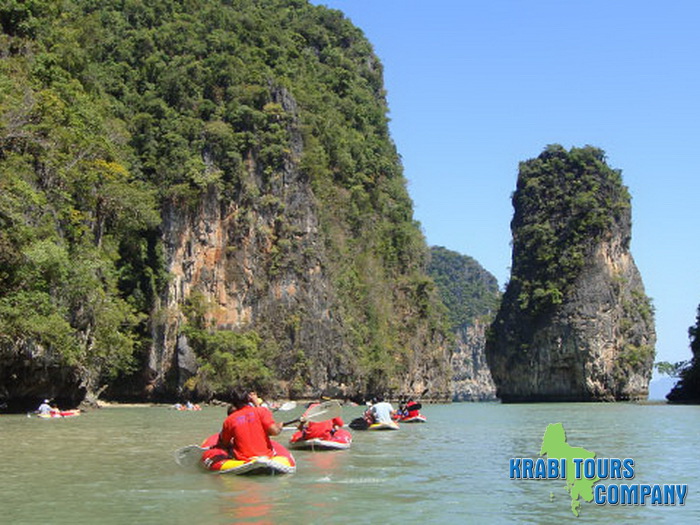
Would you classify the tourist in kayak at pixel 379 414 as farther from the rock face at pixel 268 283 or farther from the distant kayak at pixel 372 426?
the rock face at pixel 268 283

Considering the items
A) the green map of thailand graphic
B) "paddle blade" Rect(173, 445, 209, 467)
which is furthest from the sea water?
"paddle blade" Rect(173, 445, 209, 467)

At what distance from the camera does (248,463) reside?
10406 millimetres

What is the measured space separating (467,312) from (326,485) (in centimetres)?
14014

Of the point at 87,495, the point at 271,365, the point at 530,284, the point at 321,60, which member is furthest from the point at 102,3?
the point at 87,495

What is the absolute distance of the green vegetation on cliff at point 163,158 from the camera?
2603 centimetres

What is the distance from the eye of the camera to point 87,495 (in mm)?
9242

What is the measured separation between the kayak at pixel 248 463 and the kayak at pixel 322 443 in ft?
11.7

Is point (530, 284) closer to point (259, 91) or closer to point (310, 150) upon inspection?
point (310, 150)

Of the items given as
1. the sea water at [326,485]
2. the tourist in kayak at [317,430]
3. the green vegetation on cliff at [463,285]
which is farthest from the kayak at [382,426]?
the green vegetation on cliff at [463,285]

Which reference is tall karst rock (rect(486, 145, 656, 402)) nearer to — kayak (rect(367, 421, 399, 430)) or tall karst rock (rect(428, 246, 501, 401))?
kayak (rect(367, 421, 399, 430))

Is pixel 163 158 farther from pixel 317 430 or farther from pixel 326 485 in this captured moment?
pixel 326 485

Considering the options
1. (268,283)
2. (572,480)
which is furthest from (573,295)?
(572,480)

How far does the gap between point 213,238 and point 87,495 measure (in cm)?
3759

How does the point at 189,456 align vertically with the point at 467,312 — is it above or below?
below
